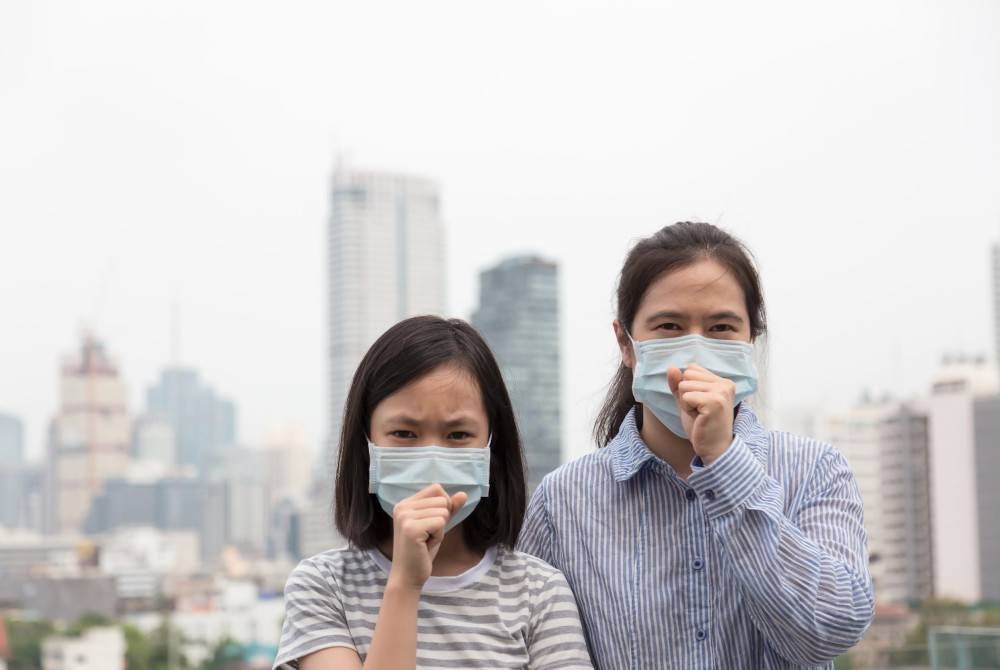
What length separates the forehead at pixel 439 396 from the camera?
170 cm

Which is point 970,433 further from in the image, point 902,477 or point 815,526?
point 815,526

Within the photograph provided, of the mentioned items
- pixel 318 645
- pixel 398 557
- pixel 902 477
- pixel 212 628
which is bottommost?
pixel 212 628

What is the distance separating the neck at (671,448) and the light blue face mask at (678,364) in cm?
7

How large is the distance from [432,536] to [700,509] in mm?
388

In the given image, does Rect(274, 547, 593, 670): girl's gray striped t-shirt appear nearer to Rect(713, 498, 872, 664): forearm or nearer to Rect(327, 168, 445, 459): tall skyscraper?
Rect(713, 498, 872, 664): forearm

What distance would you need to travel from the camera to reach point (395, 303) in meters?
105

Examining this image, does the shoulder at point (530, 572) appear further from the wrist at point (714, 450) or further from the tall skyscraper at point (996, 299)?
the tall skyscraper at point (996, 299)

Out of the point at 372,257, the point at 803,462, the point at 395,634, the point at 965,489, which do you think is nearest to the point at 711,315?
the point at 803,462

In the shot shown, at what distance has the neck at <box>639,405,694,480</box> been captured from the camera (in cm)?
181

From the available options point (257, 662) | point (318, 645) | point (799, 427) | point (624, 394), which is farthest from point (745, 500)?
point (799, 427)

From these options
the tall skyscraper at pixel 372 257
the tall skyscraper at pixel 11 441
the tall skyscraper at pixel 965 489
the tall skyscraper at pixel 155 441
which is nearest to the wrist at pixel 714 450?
the tall skyscraper at pixel 965 489

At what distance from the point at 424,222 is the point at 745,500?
104627 millimetres

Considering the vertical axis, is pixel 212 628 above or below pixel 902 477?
below

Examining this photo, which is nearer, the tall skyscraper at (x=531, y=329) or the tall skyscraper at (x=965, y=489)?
the tall skyscraper at (x=965, y=489)
